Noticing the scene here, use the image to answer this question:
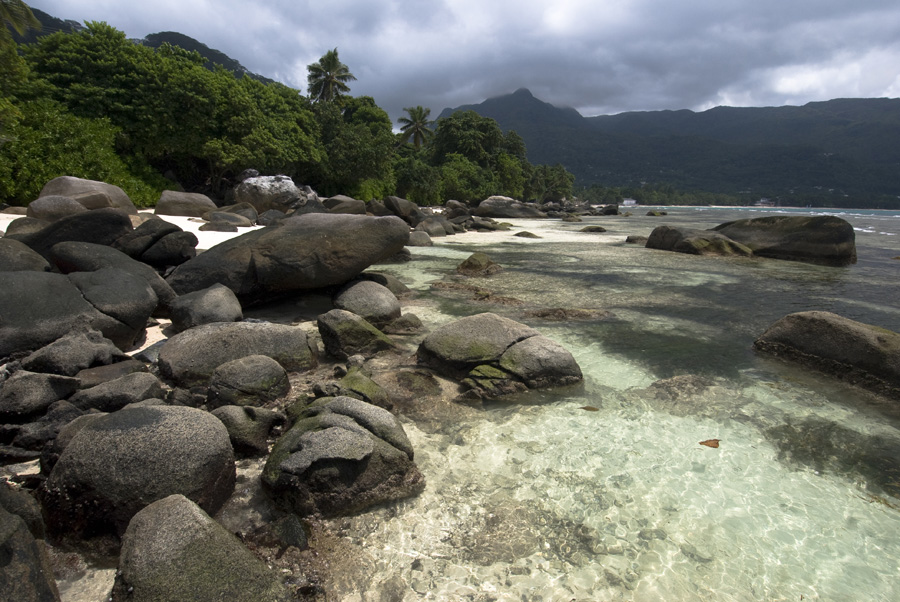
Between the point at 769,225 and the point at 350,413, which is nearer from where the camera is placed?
the point at 350,413

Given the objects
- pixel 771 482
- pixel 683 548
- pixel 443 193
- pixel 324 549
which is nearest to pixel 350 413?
pixel 324 549

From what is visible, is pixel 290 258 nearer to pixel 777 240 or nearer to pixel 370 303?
pixel 370 303

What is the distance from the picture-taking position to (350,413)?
15.1 ft

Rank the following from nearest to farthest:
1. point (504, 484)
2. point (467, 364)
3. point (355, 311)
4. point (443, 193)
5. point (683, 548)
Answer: point (683, 548)
point (504, 484)
point (467, 364)
point (355, 311)
point (443, 193)

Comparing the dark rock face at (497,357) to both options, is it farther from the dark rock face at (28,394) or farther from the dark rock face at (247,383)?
the dark rock face at (28,394)

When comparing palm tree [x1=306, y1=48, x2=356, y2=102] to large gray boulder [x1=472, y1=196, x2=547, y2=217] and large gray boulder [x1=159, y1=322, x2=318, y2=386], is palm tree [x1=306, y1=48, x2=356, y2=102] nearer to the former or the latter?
large gray boulder [x1=472, y1=196, x2=547, y2=217]

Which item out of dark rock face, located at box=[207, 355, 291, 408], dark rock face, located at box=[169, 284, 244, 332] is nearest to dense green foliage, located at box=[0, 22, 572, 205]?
dark rock face, located at box=[169, 284, 244, 332]

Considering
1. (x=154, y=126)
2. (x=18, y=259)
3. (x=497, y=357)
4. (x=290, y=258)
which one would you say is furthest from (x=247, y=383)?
(x=154, y=126)

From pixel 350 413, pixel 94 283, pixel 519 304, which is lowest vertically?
pixel 519 304

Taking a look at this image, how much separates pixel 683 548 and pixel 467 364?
3.65 meters

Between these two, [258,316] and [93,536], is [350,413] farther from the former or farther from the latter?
[258,316]

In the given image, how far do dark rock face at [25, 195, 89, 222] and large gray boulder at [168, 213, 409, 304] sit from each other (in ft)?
25.2

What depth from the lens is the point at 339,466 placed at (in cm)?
396

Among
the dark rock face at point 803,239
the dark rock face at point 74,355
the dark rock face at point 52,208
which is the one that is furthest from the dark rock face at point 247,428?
the dark rock face at point 803,239
